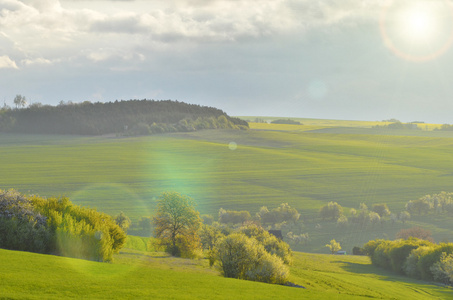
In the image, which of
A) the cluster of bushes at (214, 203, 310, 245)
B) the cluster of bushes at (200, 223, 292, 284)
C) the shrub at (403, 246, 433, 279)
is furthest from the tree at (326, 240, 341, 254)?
the cluster of bushes at (200, 223, 292, 284)

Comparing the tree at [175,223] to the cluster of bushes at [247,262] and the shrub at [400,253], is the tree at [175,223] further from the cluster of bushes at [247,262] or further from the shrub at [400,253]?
the shrub at [400,253]

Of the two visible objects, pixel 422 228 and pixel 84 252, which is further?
pixel 422 228

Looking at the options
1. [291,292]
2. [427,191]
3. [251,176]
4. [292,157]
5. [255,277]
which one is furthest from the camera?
[292,157]

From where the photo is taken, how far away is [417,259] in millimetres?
63531

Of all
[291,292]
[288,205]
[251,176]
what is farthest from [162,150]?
[291,292]

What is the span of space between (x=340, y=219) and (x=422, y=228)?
18518 millimetres

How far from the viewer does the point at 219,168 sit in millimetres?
156125

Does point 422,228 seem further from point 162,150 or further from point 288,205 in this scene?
point 162,150

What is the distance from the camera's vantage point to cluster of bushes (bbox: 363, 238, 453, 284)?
189 feet

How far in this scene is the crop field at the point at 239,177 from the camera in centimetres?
10531

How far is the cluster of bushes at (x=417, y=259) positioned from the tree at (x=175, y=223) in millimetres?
33273

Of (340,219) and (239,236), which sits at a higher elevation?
(239,236)

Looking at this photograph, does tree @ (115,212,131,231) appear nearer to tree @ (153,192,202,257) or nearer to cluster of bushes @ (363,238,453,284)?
tree @ (153,192,202,257)

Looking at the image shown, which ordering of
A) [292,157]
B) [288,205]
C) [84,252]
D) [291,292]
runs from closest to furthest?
[291,292] < [84,252] < [288,205] < [292,157]
